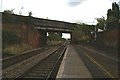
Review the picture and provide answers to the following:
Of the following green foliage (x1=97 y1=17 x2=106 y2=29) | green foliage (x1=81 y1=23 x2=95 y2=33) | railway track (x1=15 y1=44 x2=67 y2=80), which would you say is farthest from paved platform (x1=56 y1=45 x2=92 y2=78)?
green foliage (x1=81 y1=23 x2=95 y2=33)

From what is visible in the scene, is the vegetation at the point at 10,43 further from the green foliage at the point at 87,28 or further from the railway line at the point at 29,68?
the green foliage at the point at 87,28

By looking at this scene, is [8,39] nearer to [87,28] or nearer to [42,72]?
[42,72]

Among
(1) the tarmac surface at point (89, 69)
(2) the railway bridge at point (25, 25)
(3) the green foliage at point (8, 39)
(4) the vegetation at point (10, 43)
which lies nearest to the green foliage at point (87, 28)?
(2) the railway bridge at point (25, 25)

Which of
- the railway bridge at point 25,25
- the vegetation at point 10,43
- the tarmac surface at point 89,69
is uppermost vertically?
the railway bridge at point 25,25

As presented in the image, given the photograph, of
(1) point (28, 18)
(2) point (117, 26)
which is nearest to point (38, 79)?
(2) point (117, 26)

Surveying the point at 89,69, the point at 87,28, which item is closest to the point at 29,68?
the point at 89,69

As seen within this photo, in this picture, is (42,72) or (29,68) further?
(29,68)

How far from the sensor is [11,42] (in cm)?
2688

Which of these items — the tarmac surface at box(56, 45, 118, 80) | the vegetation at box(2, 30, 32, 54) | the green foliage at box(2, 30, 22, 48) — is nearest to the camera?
the tarmac surface at box(56, 45, 118, 80)

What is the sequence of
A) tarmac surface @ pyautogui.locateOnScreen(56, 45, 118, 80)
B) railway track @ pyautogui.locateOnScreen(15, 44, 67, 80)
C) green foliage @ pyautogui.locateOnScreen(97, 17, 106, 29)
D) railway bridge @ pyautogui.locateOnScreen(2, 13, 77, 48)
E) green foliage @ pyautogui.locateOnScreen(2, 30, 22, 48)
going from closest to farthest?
tarmac surface @ pyautogui.locateOnScreen(56, 45, 118, 80), railway track @ pyautogui.locateOnScreen(15, 44, 67, 80), green foliage @ pyautogui.locateOnScreen(2, 30, 22, 48), railway bridge @ pyautogui.locateOnScreen(2, 13, 77, 48), green foliage @ pyautogui.locateOnScreen(97, 17, 106, 29)

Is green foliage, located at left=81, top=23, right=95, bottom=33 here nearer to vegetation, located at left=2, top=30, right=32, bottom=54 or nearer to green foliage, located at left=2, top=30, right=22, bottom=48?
vegetation, located at left=2, top=30, right=32, bottom=54

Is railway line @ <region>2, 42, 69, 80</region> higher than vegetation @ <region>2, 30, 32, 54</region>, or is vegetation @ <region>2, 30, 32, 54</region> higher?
vegetation @ <region>2, 30, 32, 54</region>

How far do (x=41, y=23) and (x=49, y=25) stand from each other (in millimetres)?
3918

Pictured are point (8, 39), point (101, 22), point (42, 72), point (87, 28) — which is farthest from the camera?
point (87, 28)
